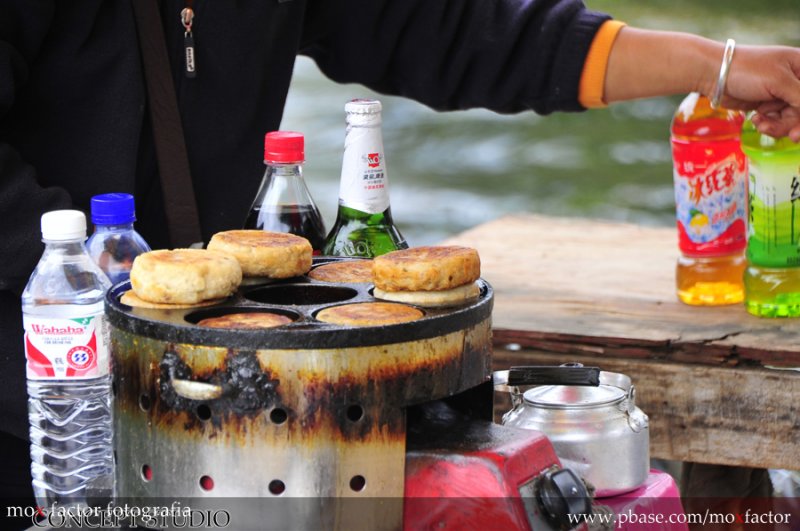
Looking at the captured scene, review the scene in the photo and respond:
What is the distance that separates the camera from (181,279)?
3.44ft

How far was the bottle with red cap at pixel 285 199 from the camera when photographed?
52.7 inches

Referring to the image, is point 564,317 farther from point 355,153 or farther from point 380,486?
point 380,486

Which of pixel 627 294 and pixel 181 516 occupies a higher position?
pixel 181 516

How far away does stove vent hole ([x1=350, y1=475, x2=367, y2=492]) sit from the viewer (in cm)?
98

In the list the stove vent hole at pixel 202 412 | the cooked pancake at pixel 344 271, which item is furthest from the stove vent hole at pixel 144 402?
the cooked pancake at pixel 344 271

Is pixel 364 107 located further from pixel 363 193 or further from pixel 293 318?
pixel 293 318

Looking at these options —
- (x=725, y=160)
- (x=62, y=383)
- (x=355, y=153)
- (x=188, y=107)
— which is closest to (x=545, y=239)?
(x=725, y=160)

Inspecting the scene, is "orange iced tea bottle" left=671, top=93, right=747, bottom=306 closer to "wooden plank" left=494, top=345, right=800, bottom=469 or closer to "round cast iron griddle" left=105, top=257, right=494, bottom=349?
"wooden plank" left=494, top=345, right=800, bottom=469

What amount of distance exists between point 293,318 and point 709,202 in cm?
122

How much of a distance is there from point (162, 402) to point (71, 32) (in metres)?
0.71

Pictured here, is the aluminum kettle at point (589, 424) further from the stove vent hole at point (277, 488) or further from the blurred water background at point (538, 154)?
A: the blurred water background at point (538, 154)

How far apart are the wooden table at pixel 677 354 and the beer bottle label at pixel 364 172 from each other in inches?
27.6

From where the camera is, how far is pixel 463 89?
1.98m

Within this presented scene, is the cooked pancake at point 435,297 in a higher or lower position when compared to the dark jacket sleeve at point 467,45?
lower
